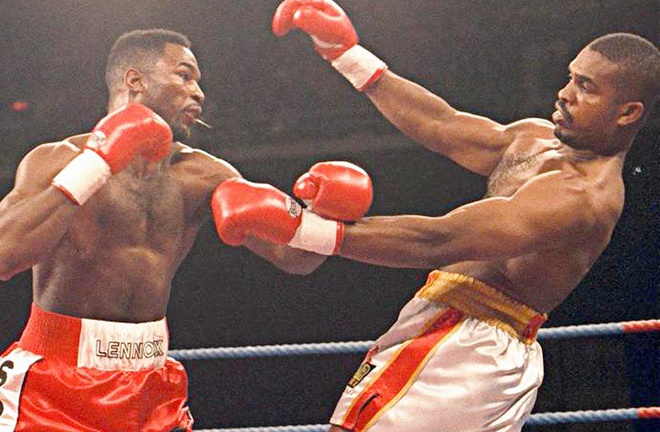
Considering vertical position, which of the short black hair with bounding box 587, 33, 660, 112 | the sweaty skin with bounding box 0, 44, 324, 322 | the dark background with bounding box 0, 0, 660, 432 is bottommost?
the dark background with bounding box 0, 0, 660, 432

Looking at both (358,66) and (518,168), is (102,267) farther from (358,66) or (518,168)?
(518,168)

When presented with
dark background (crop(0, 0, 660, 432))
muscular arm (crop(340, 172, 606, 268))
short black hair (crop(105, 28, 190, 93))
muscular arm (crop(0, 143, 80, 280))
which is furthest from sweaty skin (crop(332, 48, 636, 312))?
dark background (crop(0, 0, 660, 432))

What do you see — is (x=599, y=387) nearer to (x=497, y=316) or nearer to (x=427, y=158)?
(x=427, y=158)

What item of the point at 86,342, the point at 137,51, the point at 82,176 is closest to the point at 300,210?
the point at 82,176

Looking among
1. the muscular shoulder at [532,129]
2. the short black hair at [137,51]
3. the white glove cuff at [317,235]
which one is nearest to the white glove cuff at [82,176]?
the white glove cuff at [317,235]

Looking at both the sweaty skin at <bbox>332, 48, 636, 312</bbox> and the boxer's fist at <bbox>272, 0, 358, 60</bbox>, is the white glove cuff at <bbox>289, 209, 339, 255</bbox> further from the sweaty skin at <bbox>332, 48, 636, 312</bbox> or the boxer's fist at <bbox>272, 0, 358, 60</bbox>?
the boxer's fist at <bbox>272, 0, 358, 60</bbox>

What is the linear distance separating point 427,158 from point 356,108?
0.49 m

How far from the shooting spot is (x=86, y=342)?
1.99m

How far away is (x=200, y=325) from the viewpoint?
556cm

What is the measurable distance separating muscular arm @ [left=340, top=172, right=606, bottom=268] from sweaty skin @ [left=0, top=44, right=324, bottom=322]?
17.0 inches

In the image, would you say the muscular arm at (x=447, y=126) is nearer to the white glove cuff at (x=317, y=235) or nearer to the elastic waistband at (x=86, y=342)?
the white glove cuff at (x=317, y=235)

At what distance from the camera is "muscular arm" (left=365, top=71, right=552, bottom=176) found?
2309 millimetres

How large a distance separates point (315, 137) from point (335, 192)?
12.0ft

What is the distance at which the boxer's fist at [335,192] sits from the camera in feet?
6.12
